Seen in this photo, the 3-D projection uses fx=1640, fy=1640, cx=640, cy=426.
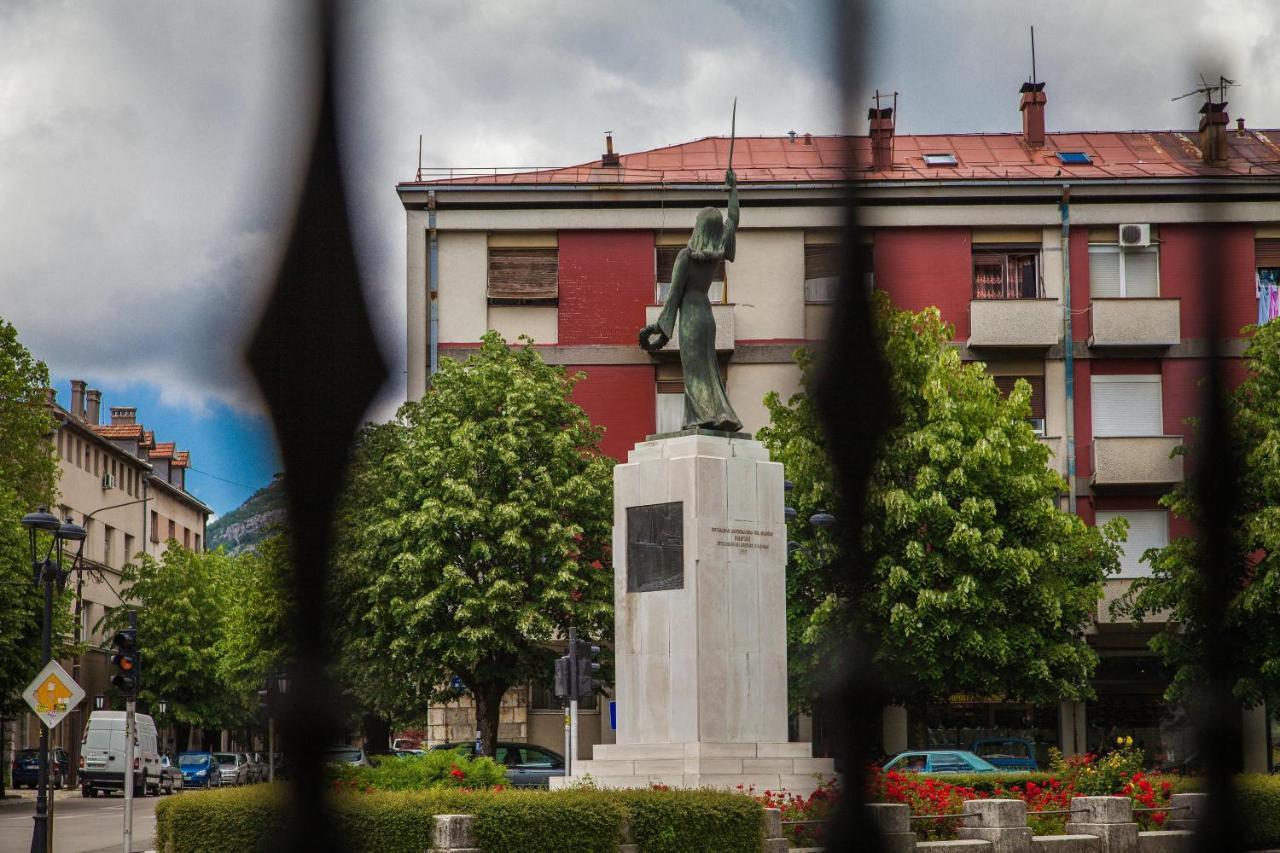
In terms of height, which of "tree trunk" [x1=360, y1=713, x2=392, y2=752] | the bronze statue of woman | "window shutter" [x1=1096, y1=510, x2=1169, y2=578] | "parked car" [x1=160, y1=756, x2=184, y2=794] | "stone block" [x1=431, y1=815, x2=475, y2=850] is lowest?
"parked car" [x1=160, y1=756, x2=184, y2=794]

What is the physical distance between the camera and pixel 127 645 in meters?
33.2

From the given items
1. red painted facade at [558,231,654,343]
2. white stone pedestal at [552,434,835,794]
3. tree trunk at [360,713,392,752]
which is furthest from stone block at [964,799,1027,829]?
red painted facade at [558,231,654,343]

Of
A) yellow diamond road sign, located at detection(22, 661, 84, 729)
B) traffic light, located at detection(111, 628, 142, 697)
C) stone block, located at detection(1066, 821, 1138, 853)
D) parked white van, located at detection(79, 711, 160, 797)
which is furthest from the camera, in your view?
parked white van, located at detection(79, 711, 160, 797)

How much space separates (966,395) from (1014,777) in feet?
40.8

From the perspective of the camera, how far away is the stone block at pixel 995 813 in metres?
23.0

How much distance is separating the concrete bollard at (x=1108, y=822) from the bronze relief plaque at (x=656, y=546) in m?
6.90

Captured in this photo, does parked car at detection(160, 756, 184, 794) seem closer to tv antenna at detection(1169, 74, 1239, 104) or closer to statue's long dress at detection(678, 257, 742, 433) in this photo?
statue's long dress at detection(678, 257, 742, 433)

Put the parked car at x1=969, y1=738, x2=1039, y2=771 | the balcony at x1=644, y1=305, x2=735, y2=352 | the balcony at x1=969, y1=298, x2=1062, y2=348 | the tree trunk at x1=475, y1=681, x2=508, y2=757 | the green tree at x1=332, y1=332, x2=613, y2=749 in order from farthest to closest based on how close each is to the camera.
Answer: the tree trunk at x1=475, y1=681, x2=508, y2=757 → the parked car at x1=969, y1=738, x2=1039, y2=771 → the green tree at x1=332, y1=332, x2=613, y2=749 → the balcony at x1=644, y1=305, x2=735, y2=352 → the balcony at x1=969, y1=298, x2=1062, y2=348

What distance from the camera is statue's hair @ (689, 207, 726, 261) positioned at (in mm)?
23234

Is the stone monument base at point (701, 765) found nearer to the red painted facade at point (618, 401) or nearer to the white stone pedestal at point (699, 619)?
the white stone pedestal at point (699, 619)

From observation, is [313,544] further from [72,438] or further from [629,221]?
→ [72,438]

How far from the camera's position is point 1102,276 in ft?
19.3

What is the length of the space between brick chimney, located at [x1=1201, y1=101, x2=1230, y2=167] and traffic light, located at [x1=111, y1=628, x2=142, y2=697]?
30.9 metres

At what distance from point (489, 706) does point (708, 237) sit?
90.0 feet
